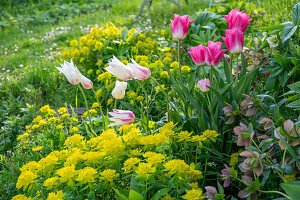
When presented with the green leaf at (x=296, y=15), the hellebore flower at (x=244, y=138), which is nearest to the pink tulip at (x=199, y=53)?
the hellebore flower at (x=244, y=138)

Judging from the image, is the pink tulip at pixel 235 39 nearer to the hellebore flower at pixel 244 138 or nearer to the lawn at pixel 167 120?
the lawn at pixel 167 120

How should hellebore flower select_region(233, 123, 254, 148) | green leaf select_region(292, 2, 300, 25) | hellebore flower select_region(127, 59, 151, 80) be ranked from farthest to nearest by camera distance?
1. green leaf select_region(292, 2, 300, 25)
2. hellebore flower select_region(127, 59, 151, 80)
3. hellebore flower select_region(233, 123, 254, 148)

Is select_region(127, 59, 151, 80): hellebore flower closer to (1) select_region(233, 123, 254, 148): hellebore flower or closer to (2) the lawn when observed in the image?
(2) the lawn

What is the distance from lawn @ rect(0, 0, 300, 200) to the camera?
127 centimetres

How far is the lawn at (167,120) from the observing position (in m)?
1.27

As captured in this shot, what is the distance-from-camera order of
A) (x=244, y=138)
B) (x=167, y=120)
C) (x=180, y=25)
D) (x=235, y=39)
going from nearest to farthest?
1. (x=244, y=138)
2. (x=235, y=39)
3. (x=180, y=25)
4. (x=167, y=120)

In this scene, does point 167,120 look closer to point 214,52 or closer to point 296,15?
point 214,52

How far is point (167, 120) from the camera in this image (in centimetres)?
187

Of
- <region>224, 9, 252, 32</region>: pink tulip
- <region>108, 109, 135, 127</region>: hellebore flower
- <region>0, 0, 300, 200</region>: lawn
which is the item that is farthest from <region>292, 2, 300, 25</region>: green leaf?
<region>108, 109, 135, 127</region>: hellebore flower

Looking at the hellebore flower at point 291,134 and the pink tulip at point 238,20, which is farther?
the pink tulip at point 238,20

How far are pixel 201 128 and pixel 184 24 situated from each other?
0.56m

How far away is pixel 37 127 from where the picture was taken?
2.18 metres

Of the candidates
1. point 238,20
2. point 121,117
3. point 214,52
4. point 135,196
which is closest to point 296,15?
point 238,20

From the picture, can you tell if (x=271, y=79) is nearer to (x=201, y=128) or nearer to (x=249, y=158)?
Result: (x=201, y=128)
